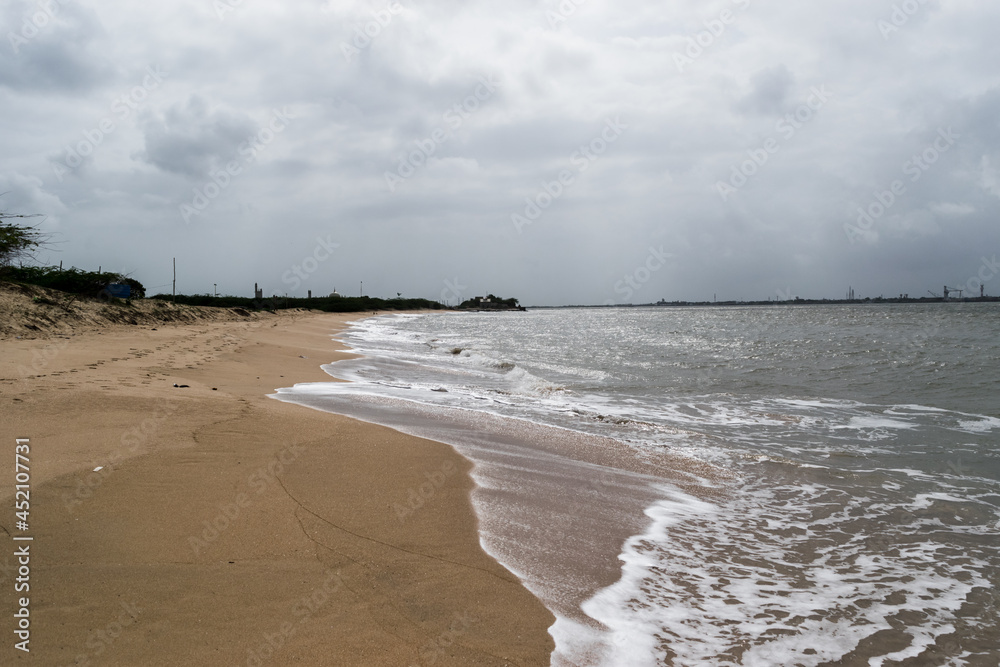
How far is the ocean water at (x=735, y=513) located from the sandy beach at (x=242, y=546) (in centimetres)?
40

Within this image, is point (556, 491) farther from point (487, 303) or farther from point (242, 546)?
point (487, 303)

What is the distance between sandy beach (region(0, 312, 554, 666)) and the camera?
2.21 m

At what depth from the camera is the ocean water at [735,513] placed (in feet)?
8.77

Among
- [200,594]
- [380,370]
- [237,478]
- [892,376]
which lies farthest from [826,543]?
[892,376]

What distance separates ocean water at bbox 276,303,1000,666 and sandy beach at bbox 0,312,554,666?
0.40m

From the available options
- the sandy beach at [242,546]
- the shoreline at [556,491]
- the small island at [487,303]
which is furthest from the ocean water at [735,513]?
the small island at [487,303]

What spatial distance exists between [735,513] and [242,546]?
12.0 feet

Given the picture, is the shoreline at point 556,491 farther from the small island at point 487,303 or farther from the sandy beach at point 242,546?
the small island at point 487,303

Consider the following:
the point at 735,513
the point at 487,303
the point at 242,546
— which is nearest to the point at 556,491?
the point at 735,513

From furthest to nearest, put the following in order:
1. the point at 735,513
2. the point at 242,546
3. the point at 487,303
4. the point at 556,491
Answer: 1. the point at 487,303
2. the point at 556,491
3. the point at 735,513
4. the point at 242,546

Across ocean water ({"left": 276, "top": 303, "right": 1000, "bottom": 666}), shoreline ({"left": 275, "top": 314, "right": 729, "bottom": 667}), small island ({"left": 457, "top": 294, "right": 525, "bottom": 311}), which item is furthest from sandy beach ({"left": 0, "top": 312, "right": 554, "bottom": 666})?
small island ({"left": 457, "top": 294, "right": 525, "bottom": 311})

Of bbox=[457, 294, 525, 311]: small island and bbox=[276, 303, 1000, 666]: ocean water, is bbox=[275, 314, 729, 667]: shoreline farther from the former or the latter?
bbox=[457, 294, 525, 311]: small island

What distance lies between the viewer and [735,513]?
4414 millimetres

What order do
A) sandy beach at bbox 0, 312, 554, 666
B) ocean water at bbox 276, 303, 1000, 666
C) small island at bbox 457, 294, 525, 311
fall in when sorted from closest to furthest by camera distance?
sandy beach at bbox 0, 312, 554, 666 < ocean water at bbox 276, 303, 1000, 666 < small island at bbox 457, 294, 525, 311
